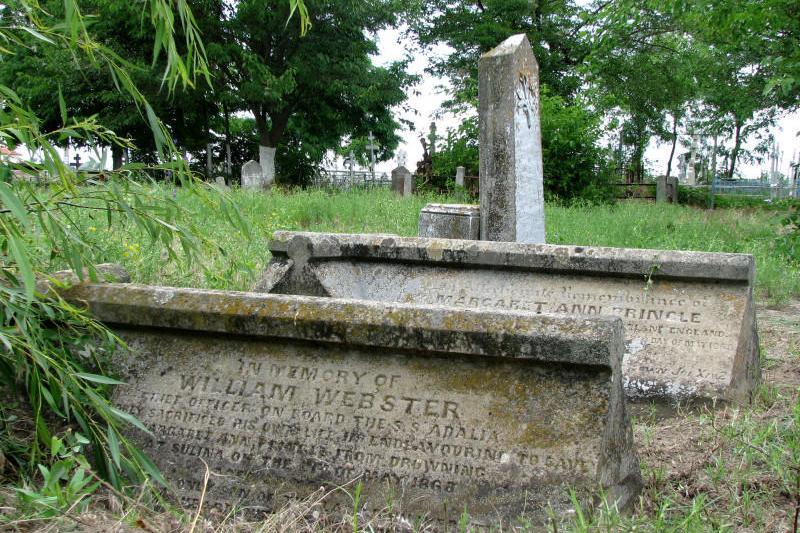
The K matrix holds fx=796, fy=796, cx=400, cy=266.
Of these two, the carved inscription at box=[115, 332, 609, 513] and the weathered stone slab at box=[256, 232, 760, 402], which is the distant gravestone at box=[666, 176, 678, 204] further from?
the carved inscription at box=[115, 332, 609, 513]

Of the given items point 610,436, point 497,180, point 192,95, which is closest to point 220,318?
point 610,436

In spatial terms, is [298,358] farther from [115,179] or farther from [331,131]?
[331,131]

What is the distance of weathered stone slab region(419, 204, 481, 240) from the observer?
7.16 metres

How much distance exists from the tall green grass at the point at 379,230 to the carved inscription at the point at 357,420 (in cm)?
273

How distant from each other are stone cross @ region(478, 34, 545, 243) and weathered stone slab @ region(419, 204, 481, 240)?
3.5 inches

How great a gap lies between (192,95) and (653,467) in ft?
78.4

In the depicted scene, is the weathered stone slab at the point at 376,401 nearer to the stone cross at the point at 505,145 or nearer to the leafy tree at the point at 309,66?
the stone cross at the point at 505,145

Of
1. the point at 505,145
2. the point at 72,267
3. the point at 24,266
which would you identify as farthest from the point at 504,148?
the point at 24,266

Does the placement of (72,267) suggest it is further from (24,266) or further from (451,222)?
(451,222)

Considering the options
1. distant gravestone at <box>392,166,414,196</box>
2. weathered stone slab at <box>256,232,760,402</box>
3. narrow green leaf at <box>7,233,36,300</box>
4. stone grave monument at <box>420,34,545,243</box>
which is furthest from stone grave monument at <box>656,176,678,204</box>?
narrow green leaf at <box>7,233,36,300</box>

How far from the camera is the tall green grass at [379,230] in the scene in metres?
6.07

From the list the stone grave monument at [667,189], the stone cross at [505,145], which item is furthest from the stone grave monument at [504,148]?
the stone grave monument at [667,189]

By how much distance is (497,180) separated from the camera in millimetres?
7133

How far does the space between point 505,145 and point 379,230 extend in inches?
109
